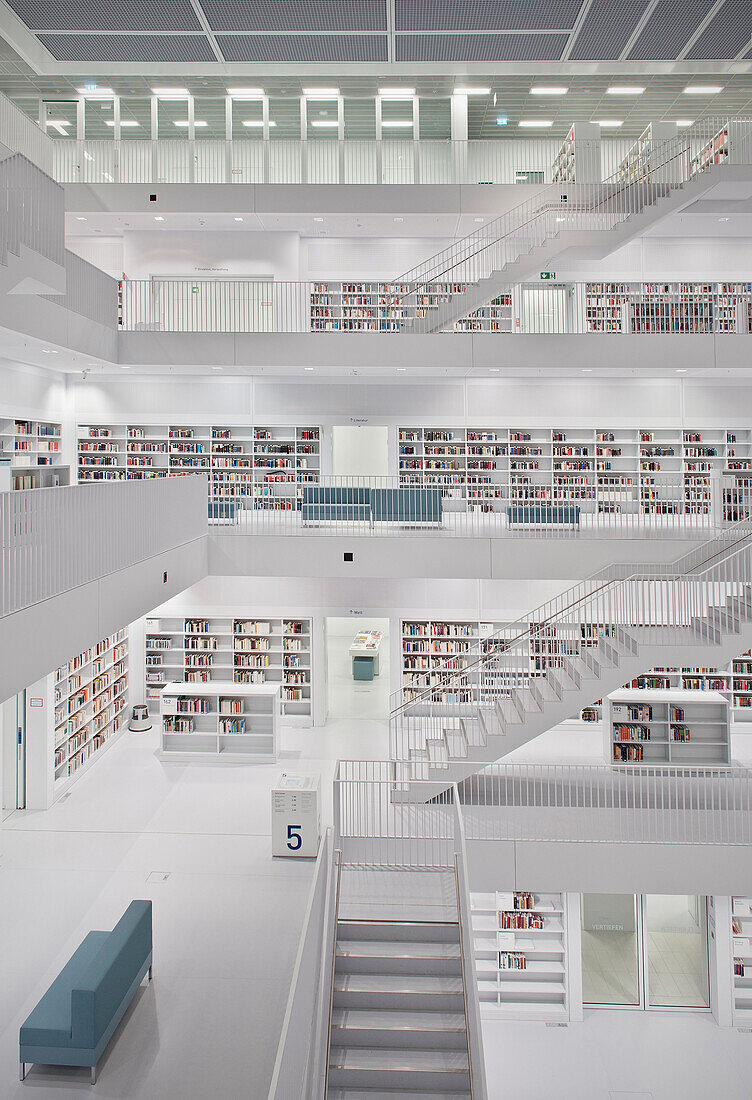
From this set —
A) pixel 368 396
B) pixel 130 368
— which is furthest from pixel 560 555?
pixel 130 368

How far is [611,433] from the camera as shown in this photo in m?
13.5

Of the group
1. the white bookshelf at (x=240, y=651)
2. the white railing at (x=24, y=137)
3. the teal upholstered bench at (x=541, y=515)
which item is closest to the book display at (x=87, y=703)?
the white bookshelf at (x=240, y=651)

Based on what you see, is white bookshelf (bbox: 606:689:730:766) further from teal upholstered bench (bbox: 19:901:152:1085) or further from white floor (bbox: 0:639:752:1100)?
teal upholstered bench (bbox: 19:901:152:1085)

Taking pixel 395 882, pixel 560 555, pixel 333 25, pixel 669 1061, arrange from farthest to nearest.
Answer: pixel 333 25, pixel 560 555, pixel 669 1061, pixel 395 882

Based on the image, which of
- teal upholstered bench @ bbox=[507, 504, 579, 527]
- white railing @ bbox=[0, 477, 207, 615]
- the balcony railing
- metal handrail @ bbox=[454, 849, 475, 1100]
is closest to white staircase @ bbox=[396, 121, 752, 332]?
the balcony railing

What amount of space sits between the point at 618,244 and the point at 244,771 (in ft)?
31.6

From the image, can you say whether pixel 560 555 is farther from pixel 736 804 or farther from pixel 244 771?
pixel 244 771

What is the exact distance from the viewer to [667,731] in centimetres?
1072

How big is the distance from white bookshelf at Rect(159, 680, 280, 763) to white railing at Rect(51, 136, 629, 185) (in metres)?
8.52

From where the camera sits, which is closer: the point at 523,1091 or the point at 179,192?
the point at 523,1091

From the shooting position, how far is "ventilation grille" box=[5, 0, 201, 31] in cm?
1093

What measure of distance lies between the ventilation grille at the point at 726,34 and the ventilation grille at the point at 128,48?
7.64m

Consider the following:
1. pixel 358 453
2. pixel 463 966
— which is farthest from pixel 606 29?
pixel 463 966

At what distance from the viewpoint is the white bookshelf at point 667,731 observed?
35.0 ft
